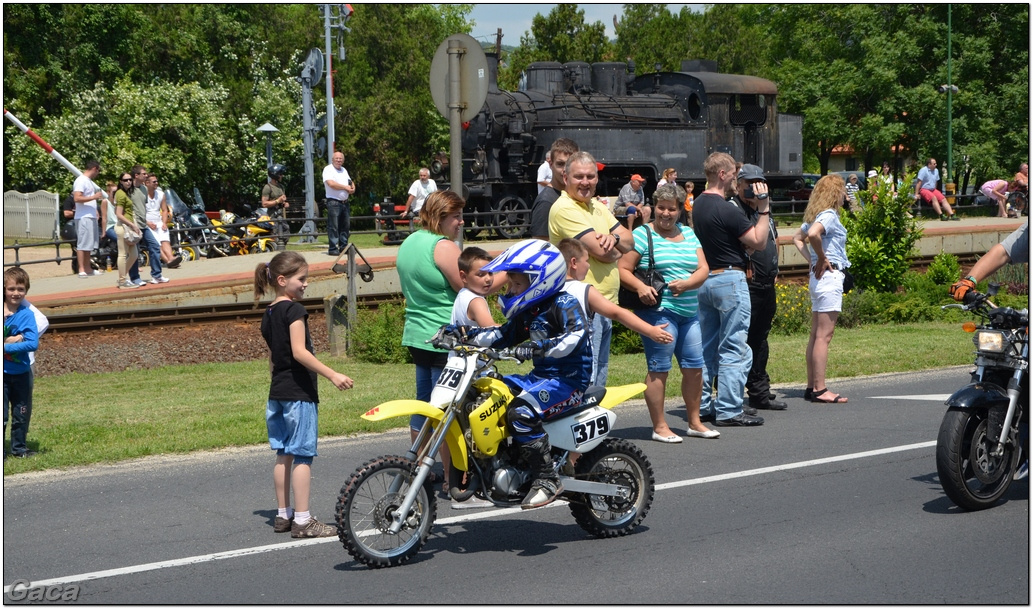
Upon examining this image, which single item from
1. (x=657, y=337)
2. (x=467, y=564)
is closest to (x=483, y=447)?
(x=467, y=564)

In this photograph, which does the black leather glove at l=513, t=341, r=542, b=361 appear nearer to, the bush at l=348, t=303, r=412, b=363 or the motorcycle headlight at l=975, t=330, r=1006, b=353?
the motorcycle headlight at l=975, t=330, r=1006, b=353

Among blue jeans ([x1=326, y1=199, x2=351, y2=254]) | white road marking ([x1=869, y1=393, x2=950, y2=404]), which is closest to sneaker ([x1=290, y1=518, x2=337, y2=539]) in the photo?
white road marking ([x1=869, y1=393, x2=950, y2=404])

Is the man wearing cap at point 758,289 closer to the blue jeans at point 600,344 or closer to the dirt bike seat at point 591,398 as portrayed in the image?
the blue jeans at point 600,344

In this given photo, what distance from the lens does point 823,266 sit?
416 inches

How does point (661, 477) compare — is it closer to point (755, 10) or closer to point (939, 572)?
point (939, 572)

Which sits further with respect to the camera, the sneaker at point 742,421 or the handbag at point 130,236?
the handbag at point 130,236

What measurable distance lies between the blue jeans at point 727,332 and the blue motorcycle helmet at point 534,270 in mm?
3275

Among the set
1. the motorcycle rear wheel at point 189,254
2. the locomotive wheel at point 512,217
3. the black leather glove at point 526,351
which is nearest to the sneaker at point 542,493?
the black leather glove at point 526,351

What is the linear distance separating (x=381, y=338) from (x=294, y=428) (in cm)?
905

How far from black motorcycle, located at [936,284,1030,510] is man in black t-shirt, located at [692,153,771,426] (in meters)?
2.66

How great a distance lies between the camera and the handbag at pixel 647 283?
340 inches

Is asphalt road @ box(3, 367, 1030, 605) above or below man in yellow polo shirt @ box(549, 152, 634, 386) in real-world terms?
below

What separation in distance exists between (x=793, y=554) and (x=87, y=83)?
40136 millimetres

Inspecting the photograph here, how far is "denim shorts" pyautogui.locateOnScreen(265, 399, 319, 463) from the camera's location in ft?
20.9
